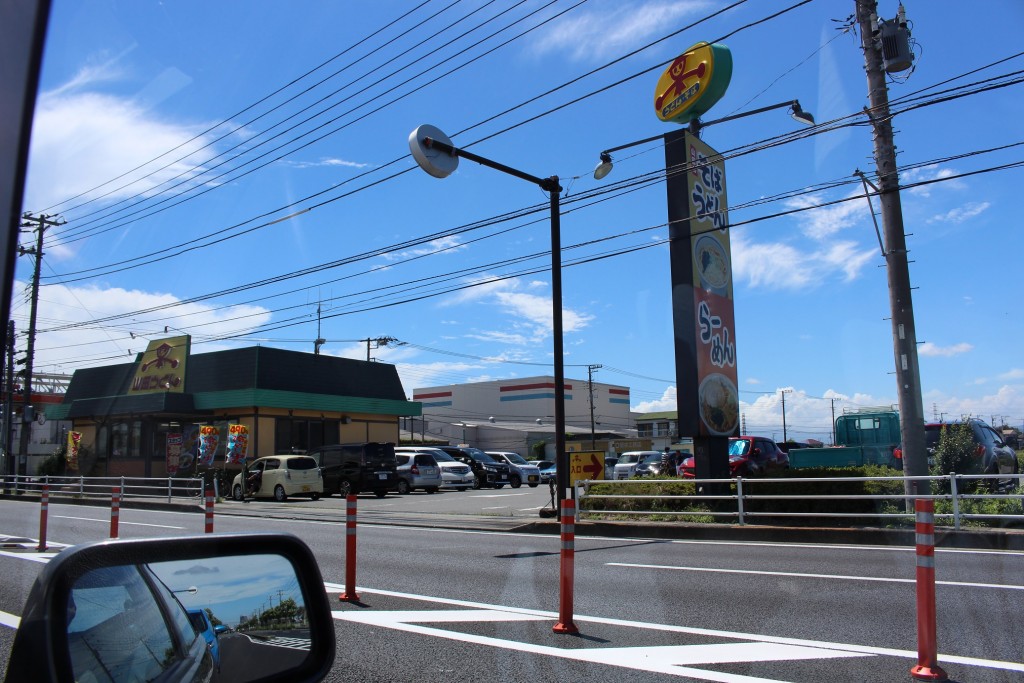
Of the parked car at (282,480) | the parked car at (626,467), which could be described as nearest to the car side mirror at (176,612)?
the parked car at (282,480)

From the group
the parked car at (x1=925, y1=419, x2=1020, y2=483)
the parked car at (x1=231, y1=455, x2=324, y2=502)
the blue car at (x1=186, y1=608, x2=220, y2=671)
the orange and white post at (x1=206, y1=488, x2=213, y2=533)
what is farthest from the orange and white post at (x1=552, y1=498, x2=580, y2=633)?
the parked car at (x1=231, y1=455, x2=324, y2=502)

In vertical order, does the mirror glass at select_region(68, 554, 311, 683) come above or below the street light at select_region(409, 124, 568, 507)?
below

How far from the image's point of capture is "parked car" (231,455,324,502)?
2598cm

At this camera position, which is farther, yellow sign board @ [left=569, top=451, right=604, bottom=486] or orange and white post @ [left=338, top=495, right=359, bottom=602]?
yellow sign board @ [left=569, top=451, right=604, bottom=486]

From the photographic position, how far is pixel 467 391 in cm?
10056

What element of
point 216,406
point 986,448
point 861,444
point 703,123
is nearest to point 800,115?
point 703,123

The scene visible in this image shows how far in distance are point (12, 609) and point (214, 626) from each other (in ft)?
22.6

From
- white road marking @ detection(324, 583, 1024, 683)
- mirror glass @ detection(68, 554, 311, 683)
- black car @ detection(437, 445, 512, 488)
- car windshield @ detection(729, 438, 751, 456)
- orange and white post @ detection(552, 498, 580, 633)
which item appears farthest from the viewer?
black car @ detection(437, 445, 512, 488)

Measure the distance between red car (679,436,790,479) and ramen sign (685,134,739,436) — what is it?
3.76 metres

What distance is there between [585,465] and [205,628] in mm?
14399

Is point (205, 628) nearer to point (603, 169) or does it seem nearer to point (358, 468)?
point (603, 169)

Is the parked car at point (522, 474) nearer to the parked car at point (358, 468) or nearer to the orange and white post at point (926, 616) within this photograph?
the parked car at point (358, 468)

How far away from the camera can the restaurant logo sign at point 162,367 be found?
35.6 meters

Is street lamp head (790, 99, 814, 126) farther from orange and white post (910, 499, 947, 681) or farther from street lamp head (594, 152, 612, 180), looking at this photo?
orange and white post (910, 499, 947, 681)
